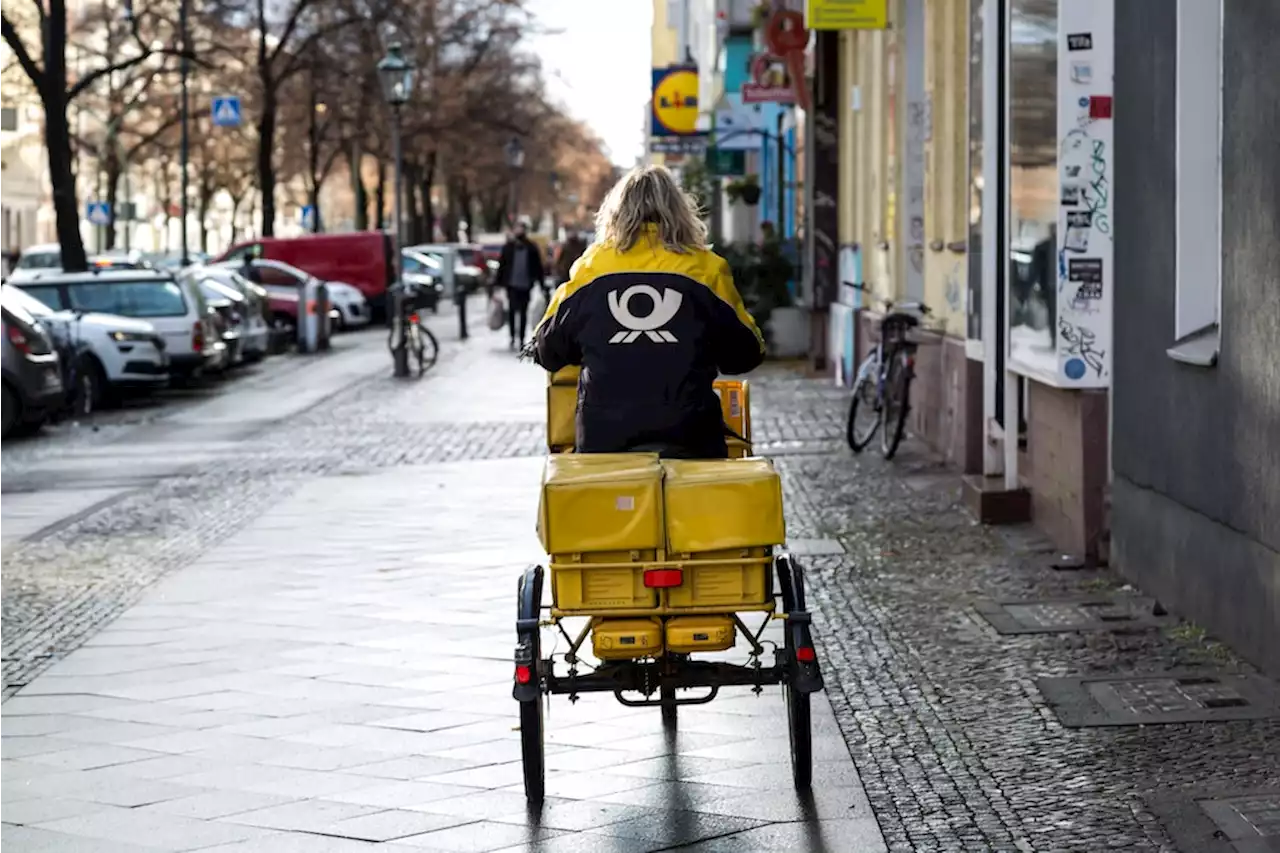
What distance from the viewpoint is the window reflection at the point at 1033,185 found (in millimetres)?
11289

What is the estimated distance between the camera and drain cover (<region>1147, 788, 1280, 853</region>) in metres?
5.85

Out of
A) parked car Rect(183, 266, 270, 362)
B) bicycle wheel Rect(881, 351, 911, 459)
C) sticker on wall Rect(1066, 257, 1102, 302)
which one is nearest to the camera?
sticker on wall Rect(1066, 257, 1102, 302)

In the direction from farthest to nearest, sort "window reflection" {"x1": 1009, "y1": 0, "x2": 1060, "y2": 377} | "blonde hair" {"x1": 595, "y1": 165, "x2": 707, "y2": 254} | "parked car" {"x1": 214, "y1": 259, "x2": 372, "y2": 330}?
"parked car" {"x1": 214, "y1": 259, "x2": 372, "y2": 330} < "window reflection" {"x1": 1009, "y1": 0, "x2": 1060, "y2": 377} < "blonde hair" {"x1": 595, "y1": 165, "x2": 707, "y2": 254}

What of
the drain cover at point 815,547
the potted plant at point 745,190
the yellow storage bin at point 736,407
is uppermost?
the potted plant at point 745,190

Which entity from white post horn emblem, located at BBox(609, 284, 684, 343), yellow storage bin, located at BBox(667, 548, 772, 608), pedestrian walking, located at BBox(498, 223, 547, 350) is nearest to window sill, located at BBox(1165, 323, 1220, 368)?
white post horn emblem, located at BBox(609, 284, 684, 343)

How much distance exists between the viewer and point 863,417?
16.6m

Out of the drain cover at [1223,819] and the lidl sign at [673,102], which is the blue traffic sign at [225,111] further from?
the drain cover at [1223,819]

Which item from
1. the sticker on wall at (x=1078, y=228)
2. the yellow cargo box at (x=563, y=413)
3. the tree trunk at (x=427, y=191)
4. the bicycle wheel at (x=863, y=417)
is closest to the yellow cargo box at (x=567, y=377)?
the yellow cargo box at (x=563, y=413)

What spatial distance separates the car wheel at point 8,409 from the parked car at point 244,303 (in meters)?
8.54

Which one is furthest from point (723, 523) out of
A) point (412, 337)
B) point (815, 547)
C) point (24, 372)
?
point (412, 337)

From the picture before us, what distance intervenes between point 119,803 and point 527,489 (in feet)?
27.4

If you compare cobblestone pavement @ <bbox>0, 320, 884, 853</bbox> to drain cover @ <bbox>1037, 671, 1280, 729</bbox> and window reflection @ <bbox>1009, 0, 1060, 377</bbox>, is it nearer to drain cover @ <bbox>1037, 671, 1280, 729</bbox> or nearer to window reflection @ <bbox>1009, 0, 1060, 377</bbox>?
drain cover @ <bbox>1037, 671, 1280, 729</bbox>

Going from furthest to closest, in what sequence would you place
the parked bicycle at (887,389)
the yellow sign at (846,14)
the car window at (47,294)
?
the car window at (47,294) → the yellow sign at (846,14) → the parked bicycle at (887,389)

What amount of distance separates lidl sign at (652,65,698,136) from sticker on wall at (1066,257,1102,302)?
3345 cm
